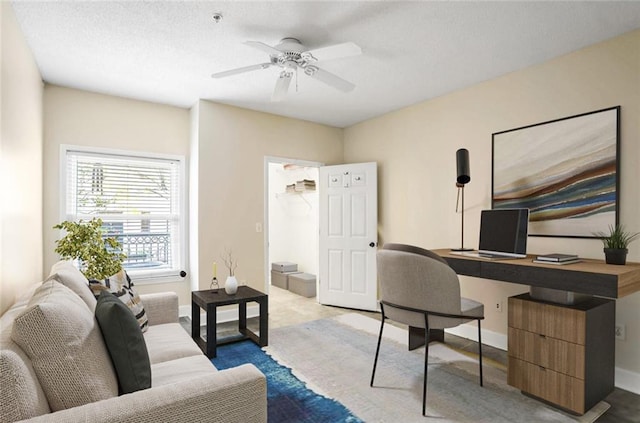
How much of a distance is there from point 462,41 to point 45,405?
3.10 metres

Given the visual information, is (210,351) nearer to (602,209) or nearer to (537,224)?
(537,224)

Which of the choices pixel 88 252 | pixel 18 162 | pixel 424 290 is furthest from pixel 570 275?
pixel 18 162

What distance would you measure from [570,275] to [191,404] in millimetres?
2084

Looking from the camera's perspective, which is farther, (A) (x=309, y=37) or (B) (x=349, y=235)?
(B) (x=349, y=235)

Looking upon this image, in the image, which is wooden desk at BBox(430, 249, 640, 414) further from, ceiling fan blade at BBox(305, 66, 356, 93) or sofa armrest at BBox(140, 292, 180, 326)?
sofa armrest at BBox(140, 292, 180, 326)

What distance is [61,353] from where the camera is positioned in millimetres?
1158

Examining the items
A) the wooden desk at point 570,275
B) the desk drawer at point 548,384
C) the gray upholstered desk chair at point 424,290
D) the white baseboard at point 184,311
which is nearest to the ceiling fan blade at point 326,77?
the gray upholstered desk chair at point 424,290

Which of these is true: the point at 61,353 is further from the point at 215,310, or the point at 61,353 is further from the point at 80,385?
the point at 215,310

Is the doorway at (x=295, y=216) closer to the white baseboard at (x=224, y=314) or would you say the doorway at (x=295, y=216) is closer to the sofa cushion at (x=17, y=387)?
the white baseboard at (x=224, y=314)

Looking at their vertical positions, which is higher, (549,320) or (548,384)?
(549,320)

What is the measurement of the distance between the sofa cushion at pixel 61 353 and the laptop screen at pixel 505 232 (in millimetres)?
2656

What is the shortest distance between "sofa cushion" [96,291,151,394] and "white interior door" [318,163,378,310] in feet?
11.1

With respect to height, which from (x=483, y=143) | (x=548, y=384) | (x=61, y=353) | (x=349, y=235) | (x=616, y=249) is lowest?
(x=548, y=384)

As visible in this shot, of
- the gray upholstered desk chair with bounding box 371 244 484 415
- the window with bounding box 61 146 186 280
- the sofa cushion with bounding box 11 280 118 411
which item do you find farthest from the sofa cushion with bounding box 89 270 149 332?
the gray upholstered desk chair with bounding box 371 244 484 415
